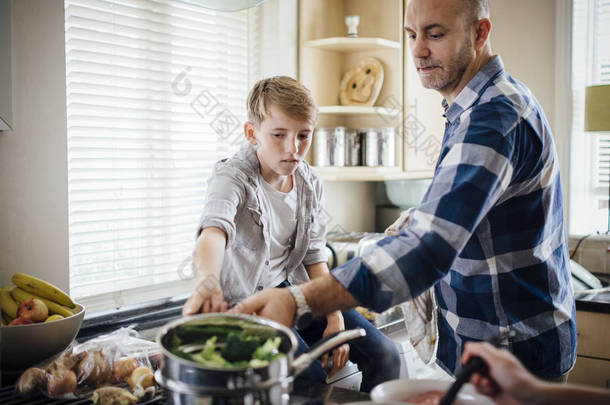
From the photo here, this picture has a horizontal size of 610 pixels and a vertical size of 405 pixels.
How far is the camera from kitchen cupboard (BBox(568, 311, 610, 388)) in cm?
225

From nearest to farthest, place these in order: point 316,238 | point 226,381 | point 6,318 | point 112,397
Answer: point 226,381
point 112,397
point 6,318
point 316,238

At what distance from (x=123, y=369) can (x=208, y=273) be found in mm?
272

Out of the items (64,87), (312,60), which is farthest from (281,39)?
(64,87)

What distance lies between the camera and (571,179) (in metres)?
3.18

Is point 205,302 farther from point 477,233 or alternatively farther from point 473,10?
point 473,10

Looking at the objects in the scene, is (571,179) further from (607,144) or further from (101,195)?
(101,195)

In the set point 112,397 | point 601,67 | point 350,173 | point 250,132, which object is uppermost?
point 601,67

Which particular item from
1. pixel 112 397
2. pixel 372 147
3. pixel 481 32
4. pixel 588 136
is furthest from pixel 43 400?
pixel 588 136

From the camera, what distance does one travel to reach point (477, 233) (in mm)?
1187

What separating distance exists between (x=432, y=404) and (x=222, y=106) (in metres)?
1.92

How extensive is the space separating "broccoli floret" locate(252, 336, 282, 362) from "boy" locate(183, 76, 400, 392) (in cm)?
54

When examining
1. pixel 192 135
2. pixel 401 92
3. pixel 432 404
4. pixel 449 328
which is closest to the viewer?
pixel 432 404

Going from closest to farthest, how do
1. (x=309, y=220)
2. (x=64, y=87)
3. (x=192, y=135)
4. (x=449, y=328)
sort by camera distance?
1. (x=449, y=328)
2. (x=309, y=220)
3. (x=64, y=87)
4. (x=192, y=135)

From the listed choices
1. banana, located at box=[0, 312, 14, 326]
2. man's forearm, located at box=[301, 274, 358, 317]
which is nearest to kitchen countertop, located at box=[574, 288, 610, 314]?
man's forearm, located at box=[301, 274, 358, 317]
